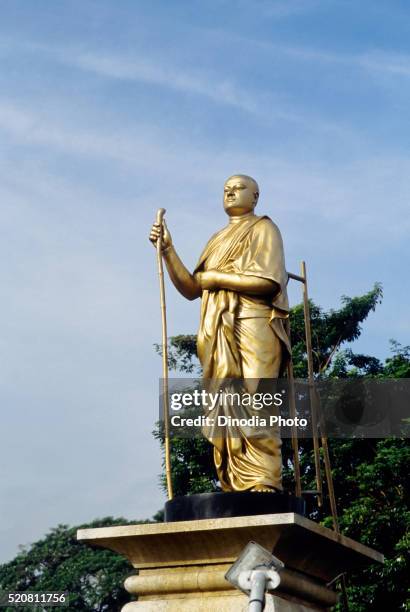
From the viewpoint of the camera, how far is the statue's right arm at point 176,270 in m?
9.34

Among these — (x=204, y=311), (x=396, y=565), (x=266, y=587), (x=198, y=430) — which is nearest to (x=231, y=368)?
(x=204, y=311)

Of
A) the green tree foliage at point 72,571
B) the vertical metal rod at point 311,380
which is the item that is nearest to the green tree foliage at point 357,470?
the vertical metal rod at point 311,380

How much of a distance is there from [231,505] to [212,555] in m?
0.40

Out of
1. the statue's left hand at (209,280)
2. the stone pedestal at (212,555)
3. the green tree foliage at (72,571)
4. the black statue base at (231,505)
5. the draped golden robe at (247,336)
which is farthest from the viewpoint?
the green tree foliage at (72,571)

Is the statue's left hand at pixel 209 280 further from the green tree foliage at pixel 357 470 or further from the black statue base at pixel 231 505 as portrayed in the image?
the green tree foliage at pixel 357 470

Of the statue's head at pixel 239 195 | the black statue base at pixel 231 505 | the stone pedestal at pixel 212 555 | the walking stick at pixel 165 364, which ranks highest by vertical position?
the statue's head at pixel 239 195

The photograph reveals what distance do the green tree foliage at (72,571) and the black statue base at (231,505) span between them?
2506 cm

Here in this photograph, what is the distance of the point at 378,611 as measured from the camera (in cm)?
1650

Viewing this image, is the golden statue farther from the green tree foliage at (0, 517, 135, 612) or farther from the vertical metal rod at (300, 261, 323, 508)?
the green tree foliage at (0, 517, 135, 612)

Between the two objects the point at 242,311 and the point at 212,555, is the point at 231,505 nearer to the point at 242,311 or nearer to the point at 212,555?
the point at 212,555

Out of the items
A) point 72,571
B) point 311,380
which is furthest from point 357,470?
point 72,571

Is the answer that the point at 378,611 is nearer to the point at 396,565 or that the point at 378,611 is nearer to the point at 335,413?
the point at 396,565

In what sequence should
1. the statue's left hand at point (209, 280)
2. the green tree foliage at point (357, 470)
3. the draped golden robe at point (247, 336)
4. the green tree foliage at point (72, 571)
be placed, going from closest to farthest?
the draped golden robe at point (247, 336) → the statue's left hand at point (209, 280) → the green tree foliage at point (357, 470) → the green tree foliage at point (72, 571)

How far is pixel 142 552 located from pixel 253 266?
2.62 metres
